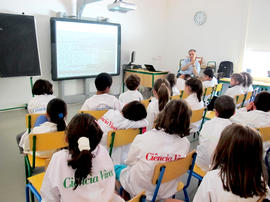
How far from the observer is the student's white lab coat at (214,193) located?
1.08 meters

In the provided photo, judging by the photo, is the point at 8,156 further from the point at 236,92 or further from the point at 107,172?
the point at 236,92

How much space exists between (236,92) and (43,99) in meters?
3.15

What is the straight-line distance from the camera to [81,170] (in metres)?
1.10

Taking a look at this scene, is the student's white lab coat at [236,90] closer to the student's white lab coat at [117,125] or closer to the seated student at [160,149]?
the student's white lab coat at [117,125]

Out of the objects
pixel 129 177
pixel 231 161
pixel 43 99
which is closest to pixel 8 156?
pixel 43 99

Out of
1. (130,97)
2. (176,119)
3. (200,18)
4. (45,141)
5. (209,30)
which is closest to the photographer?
(176,119)

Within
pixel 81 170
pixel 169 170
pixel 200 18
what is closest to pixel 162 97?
pixel 169 170

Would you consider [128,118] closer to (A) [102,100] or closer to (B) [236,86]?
(A) [102,100]

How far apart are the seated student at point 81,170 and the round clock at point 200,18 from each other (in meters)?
6.59

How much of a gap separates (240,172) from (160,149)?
539 mm

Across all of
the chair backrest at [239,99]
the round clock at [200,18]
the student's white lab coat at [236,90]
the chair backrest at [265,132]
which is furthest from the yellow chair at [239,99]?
the round clock at [200,18]

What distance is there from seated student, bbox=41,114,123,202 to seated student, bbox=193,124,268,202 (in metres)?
0.53

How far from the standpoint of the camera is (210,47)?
6.81 metres

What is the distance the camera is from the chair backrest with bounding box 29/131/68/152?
1743 millimetres
